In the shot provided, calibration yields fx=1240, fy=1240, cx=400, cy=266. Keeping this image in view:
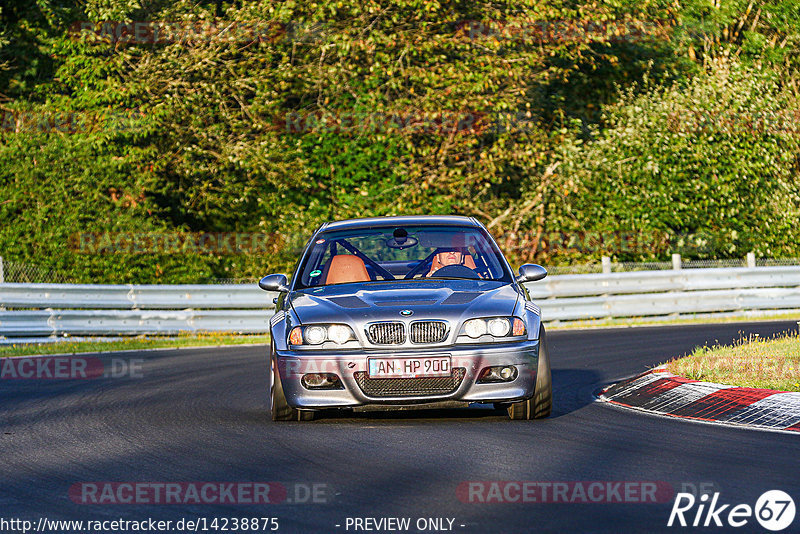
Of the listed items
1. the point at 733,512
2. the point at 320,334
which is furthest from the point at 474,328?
the point at 733,512

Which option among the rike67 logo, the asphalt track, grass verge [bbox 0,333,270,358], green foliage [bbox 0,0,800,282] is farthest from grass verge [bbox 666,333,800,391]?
green foliage [bbox 0,0,800,282]

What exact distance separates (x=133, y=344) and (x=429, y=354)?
40.8 ft

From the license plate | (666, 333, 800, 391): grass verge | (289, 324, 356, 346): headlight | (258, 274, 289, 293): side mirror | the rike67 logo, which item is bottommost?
(666, 333, 800, 391): grass verge

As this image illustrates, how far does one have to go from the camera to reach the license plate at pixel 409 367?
877 centimetres

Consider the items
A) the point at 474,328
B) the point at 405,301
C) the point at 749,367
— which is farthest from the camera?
the point at 749,367

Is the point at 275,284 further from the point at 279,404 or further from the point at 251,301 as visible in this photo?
the point at 251,301

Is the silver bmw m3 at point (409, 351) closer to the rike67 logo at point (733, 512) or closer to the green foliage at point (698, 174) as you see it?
the rike67 logo at point (733, 512)

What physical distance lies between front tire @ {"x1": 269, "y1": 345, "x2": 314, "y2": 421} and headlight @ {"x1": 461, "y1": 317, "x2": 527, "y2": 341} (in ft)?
4.76

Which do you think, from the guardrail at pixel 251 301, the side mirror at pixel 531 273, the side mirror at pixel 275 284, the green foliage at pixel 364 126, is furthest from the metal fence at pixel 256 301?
the side mirror at pixel 531 273

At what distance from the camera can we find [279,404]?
30.7ft

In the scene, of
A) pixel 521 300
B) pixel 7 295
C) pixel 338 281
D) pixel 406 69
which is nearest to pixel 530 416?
pixel 521 300

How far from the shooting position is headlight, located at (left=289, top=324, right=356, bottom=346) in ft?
29.3

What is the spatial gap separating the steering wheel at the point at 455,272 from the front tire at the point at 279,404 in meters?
1.57

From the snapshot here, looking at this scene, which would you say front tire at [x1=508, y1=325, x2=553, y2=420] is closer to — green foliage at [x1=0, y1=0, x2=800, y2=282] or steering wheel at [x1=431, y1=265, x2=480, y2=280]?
steering wheel at [x1=431, y1=265, x2=480, y2=280]
